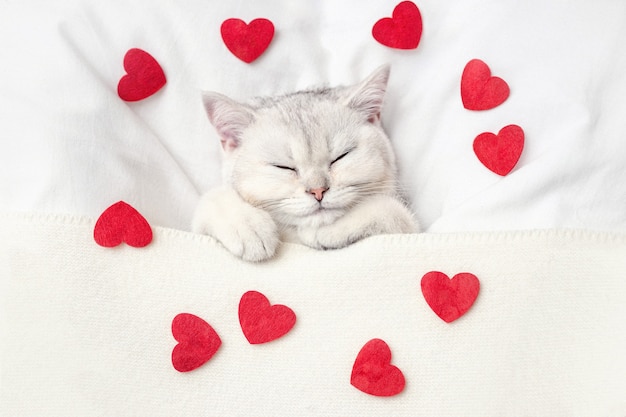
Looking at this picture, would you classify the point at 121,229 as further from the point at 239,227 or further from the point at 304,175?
the point at 304,175

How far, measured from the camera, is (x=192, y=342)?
111 cm

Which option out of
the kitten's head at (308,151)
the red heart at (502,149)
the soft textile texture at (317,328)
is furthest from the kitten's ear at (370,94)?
the soft textile texture at (317,328)

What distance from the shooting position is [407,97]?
1512mm

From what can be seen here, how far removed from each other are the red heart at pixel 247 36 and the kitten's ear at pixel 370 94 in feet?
0.93

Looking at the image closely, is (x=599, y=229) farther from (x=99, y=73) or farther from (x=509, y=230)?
(x=99, y=73)

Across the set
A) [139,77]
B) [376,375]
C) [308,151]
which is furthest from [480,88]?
[139,77]

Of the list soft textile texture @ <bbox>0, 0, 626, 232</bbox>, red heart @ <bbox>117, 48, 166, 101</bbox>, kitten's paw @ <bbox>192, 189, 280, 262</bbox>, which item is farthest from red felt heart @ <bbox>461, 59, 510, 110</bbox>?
red heart @ <bbox>117, 48, 166, 101</bbox>

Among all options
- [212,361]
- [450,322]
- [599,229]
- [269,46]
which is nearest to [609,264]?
[599,229]

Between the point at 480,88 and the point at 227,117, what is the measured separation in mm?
564

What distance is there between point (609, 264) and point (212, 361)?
76 cm

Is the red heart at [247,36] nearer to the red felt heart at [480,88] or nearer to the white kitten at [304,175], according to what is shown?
the white kitten at [304,175]

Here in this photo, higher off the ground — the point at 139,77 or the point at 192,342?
the point at 139,77

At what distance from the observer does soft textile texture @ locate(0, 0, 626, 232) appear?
121 cm

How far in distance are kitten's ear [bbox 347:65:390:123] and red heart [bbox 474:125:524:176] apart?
25cm
